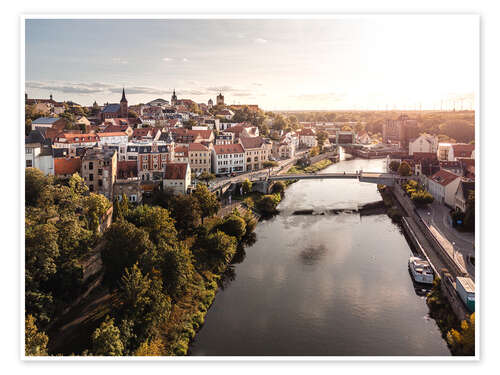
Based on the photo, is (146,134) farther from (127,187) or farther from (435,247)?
(435,247)

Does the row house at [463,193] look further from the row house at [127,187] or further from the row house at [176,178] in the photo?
the row house at [127,187]

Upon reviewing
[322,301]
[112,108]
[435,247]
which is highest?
[112,108]

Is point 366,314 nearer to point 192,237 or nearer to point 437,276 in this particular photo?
point 437,276

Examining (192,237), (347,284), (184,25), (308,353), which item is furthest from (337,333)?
(184,25)

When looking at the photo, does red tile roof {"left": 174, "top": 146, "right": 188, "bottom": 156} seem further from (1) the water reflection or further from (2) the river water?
(1) the water reflection

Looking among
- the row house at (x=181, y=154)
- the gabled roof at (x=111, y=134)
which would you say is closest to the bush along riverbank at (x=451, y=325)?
the row house at (x=181, y=154)

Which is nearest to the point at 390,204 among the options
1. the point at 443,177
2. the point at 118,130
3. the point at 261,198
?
the point at 443,177
